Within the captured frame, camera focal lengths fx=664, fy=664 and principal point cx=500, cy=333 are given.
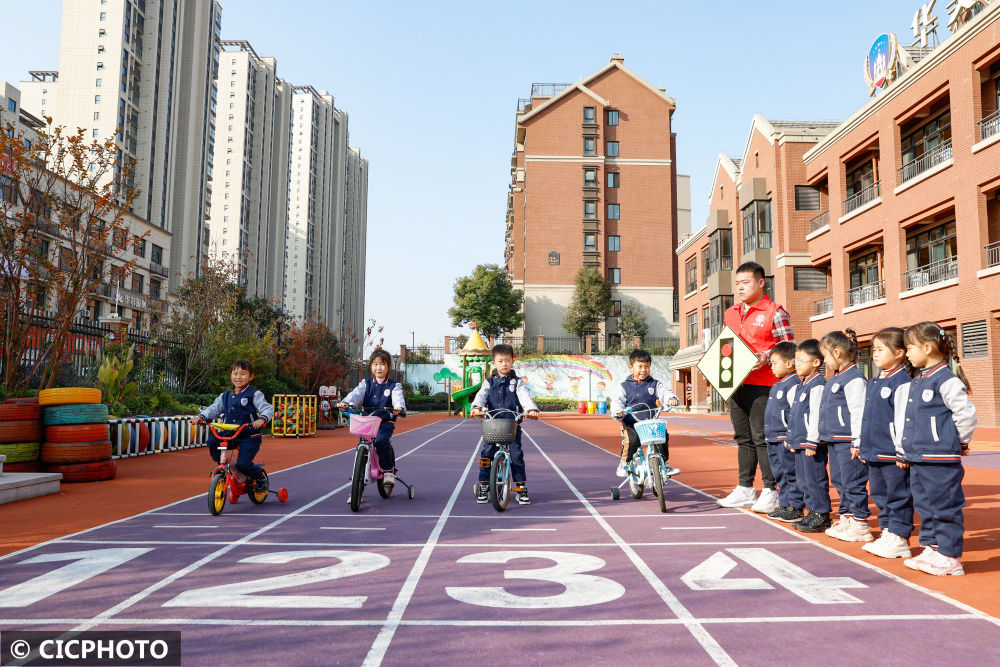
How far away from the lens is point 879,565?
17.3ft

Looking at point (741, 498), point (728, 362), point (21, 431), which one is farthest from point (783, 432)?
point (21, 431)

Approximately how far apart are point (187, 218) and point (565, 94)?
42.8 metres

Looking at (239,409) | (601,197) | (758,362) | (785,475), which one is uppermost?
(601,197)

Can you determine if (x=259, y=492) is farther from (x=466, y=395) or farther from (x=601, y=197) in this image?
(x=601, y=197)

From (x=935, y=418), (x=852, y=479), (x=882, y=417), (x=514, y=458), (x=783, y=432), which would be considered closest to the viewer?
(x=935, y=418)

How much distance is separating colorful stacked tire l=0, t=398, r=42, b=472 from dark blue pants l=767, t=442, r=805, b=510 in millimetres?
10233

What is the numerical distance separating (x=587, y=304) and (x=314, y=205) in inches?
3200

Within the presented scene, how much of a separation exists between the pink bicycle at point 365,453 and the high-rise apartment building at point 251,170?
89.9 meters

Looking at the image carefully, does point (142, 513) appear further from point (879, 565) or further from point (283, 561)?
point (879, 565)

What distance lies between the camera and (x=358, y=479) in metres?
7.80

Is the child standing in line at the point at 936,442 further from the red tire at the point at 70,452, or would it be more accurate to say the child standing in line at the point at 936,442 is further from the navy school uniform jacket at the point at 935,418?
the red tire at the point at 70,452

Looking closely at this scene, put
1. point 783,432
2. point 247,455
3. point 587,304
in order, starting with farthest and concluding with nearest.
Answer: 1. point 587,304
2. point 247,455
3. point 783,432

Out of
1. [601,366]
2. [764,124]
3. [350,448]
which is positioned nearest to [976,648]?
[350,448]

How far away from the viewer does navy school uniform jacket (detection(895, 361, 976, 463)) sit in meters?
4.87
